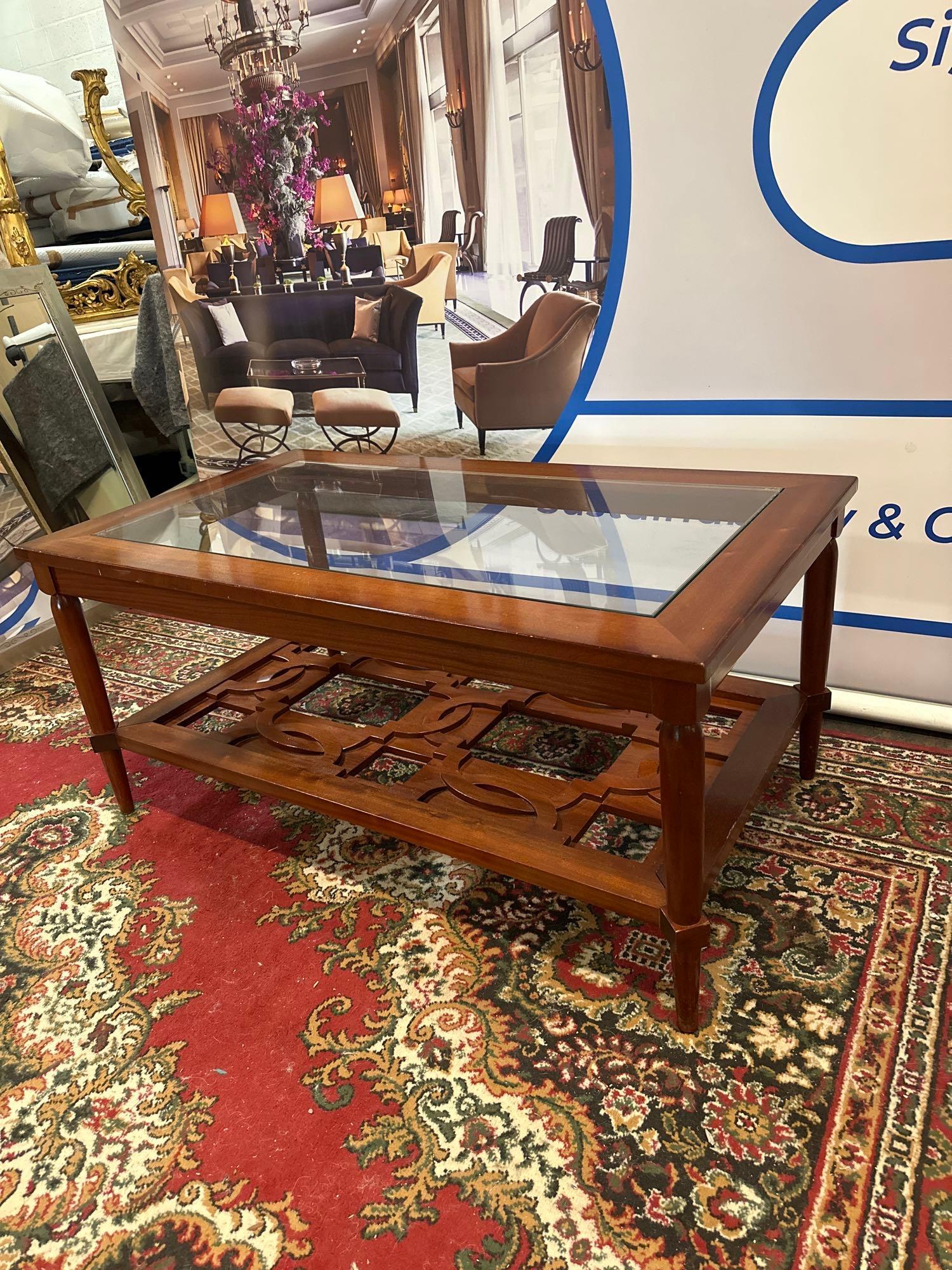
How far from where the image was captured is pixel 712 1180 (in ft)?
3.51

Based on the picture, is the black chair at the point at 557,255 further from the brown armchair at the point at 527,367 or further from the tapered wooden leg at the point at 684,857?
the tapered wooden leg at the point at 684,857

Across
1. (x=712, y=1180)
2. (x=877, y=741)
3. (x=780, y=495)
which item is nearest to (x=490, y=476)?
(x=780, y=495)

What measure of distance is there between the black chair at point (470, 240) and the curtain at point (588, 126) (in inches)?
13.6

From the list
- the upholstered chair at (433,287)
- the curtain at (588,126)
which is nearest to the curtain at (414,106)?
the upholstered chair at (433,287)

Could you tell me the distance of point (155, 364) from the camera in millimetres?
3520

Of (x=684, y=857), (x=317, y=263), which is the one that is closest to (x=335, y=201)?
(x=317, y=263)

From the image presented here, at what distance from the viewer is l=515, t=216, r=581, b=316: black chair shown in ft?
6.87

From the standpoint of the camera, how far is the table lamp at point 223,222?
2.70 m

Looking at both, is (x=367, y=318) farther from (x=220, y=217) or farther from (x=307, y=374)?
(x=220, y=217)

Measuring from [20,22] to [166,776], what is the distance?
327 cm

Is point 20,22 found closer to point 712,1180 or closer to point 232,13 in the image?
point 232,13

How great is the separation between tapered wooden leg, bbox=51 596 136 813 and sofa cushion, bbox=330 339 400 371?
3.96ft

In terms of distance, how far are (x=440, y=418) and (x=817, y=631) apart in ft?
4.24

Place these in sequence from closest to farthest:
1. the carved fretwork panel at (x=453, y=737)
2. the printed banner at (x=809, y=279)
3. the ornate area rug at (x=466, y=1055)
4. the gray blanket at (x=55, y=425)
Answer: the ornate area rug at (x=466, y=1055)
the carved fretwork panel at (x=453, y=737)
the printed banner at (x=809, y=279)
the gray blanket at (x=55, y=425)
